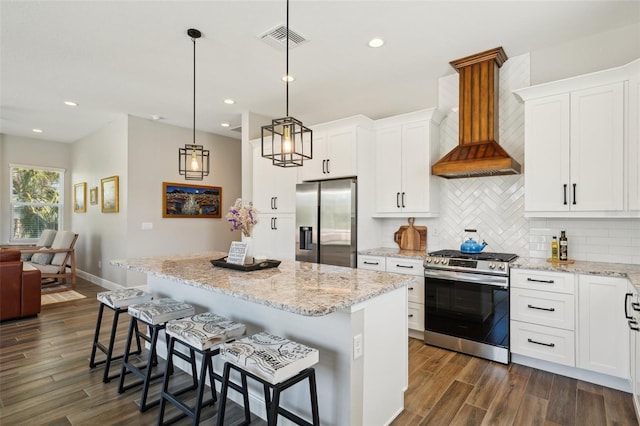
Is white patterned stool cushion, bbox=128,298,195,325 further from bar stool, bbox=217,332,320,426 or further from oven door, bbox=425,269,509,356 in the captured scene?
oven door, bbox=425,269,509,356

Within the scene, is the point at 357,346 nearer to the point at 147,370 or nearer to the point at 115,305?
the point at 147,370

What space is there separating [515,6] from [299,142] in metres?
1.93

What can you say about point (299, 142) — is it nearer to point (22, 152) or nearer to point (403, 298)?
point (403, 298)

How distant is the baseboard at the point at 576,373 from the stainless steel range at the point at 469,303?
0.51 ft

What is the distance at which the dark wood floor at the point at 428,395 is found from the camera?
2207mm

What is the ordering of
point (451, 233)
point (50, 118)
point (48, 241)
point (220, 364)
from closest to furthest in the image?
point (220, 364)
point (451, 233)
point (50, 118)
point (48, 241)

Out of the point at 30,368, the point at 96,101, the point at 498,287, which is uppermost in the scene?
the point at 96,101

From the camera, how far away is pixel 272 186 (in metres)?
4.89

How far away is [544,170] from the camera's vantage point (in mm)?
3061

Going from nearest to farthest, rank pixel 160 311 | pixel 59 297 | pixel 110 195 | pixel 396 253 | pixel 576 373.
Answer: pixel 160 311 < pixel 576 373 < pixel 396 253 < pixel 59 297 < pixel 110 195

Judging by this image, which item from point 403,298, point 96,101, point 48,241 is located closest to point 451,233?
point 403,298

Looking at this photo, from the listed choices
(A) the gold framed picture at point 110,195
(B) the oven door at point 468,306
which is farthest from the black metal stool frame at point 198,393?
(A) the gold framed picture at point 110,195

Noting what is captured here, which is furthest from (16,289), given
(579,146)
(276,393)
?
(579,146)

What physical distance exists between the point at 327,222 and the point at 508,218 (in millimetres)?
1944
